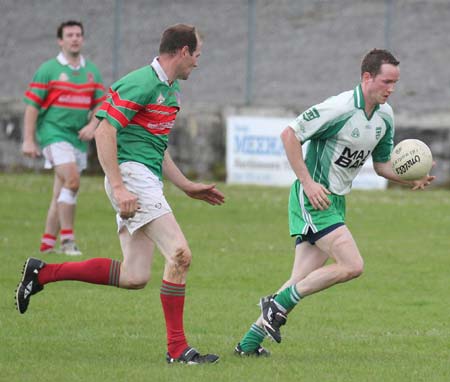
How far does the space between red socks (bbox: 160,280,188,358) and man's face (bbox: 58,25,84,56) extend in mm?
6002

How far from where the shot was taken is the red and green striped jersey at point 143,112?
7.00m

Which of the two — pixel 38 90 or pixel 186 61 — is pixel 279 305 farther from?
pixel 38 90

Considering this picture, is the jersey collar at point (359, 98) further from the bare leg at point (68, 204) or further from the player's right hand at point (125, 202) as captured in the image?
the bare leg at point (68, 204)

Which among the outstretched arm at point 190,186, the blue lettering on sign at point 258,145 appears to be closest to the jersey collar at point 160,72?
the outstretched arm at point 190,186

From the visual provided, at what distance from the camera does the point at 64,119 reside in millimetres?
12664

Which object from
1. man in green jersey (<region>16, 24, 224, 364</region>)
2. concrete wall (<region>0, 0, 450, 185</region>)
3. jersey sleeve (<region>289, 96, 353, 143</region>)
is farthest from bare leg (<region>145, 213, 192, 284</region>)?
concrete wall (<region>0, 0, 450, 185</region>)

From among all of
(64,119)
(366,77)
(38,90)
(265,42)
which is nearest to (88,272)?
(366,77)

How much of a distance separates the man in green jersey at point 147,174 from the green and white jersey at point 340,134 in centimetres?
89

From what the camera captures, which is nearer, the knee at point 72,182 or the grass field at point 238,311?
the grass field at point 238,311

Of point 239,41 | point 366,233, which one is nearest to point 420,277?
point 366,233

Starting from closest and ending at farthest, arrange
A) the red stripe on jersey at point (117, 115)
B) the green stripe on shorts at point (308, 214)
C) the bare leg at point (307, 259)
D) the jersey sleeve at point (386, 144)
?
the red stripe on jersey at point (117, 115)
the green stripe on shorts at point (308, 214)
the bare leg at point (307, 259)
the jersey sleeve at point (386, 144)

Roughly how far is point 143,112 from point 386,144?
1764mm

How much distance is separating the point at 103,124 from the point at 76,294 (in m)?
3.45

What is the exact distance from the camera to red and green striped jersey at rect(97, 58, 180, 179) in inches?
275
